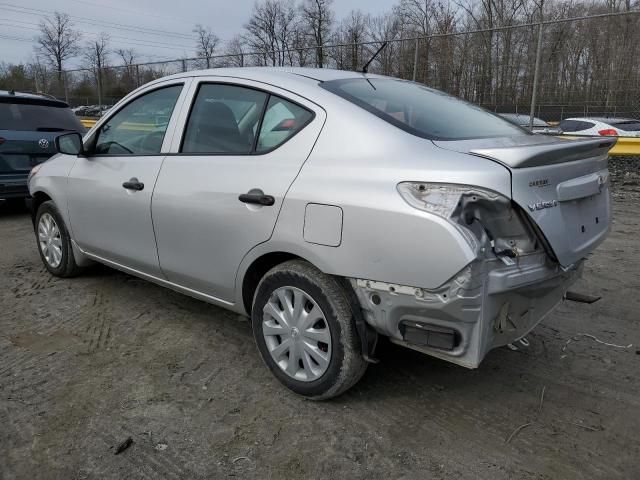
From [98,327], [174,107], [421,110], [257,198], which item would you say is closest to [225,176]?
[257,198]

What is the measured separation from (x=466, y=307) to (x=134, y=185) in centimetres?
232

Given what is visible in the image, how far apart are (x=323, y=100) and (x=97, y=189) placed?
6.59ft

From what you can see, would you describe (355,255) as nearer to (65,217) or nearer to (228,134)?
(228,134)

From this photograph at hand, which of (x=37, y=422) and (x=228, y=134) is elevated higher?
(x=228, y=134)

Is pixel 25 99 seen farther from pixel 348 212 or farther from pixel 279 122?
pixel 348 212

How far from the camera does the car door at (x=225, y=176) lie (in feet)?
9.10

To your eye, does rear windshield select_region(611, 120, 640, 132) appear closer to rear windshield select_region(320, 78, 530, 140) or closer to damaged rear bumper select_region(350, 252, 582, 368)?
rear windshield select_region(320, 78, 530, 140)

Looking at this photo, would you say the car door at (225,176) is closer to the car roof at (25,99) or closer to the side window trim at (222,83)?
the side window trim at (222,83)

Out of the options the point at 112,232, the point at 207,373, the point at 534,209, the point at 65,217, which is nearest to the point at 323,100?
the point at 534,209

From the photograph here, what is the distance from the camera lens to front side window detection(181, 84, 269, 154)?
9.96 feet

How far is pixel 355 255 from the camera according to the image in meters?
2.40

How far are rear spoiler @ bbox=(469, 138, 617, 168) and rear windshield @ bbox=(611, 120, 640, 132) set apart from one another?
23.4ft

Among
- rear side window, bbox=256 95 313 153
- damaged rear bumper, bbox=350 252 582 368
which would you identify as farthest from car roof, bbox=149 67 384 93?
damaged rear bumper, bbox=350 252 582 368

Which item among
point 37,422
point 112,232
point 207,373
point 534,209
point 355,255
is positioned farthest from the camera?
point 112,232
